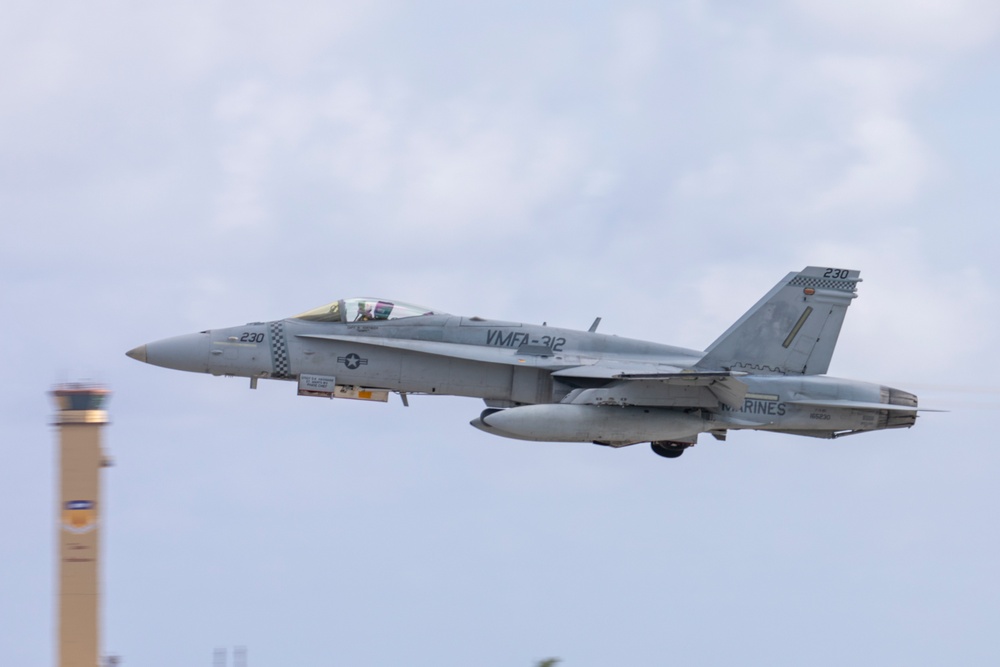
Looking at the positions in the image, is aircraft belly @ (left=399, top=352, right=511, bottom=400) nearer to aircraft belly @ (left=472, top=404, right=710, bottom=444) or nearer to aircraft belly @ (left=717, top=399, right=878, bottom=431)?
aircraft belly @ (left=472, top=404, right=710, bottom=444)

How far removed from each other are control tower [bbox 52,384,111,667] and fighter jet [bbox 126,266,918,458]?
30.9ft

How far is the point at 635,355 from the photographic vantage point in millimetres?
22969

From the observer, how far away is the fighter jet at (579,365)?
22234mm

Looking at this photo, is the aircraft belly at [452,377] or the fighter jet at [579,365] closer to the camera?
the fighter jet at [579,365]

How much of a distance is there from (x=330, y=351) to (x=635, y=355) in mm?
5256

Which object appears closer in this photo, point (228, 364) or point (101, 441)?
point (228, 364)

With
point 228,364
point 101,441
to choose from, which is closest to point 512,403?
point 228,364

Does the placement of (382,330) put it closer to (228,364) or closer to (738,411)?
(228,364)

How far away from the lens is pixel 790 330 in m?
23.2

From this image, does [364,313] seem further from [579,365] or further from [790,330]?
[790,330]

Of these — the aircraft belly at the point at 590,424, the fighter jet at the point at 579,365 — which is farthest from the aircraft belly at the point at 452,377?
the aircraft belly at the point at 590,424

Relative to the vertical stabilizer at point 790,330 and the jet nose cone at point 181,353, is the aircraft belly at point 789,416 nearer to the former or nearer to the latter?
the vertical stabilizer at point 790,330

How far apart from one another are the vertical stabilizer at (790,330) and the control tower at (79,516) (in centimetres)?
1563

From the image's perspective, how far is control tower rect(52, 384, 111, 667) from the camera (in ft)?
102
